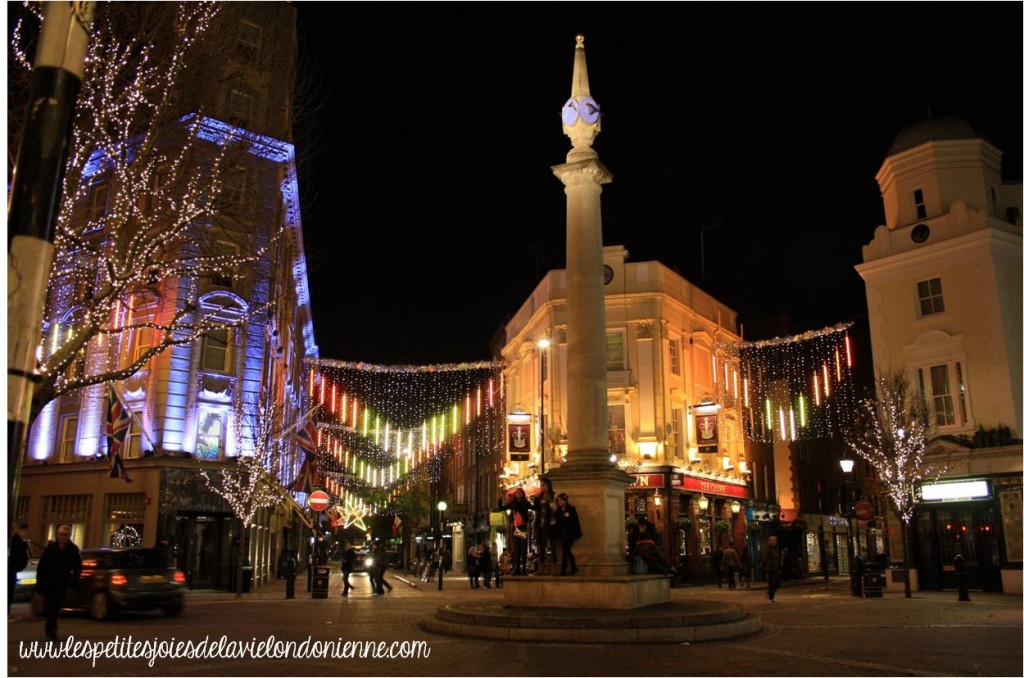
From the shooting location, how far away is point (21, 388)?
470 centimetres

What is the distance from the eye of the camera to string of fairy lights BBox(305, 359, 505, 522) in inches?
1667

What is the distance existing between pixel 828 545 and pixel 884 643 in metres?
44.4

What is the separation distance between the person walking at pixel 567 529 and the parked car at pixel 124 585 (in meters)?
8.62

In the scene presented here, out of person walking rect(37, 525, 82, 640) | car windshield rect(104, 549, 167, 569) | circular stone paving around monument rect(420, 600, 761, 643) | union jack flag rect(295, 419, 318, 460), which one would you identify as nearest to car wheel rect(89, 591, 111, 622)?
car windshield rect(104, 549, 167, 569)

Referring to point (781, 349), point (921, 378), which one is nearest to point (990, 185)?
point (921, 378)

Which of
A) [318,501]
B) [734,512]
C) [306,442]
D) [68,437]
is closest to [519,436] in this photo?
[306,442]

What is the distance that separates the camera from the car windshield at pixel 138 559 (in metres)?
17.2

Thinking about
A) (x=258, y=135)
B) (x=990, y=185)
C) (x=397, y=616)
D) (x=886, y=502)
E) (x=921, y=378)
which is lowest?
(x=397, y=616)

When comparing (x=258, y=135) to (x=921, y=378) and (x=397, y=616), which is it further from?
(x=921, y=378)

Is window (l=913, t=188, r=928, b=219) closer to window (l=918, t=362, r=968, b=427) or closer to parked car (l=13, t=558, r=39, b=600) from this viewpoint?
window (l=918, t=362, r=968, b=427)

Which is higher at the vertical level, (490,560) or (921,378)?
(921,378)

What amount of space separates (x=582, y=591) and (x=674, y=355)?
2525 centimetres

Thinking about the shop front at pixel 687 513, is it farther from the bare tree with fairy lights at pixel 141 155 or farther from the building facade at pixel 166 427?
the bare tree with fairy lights at pixel 141 155

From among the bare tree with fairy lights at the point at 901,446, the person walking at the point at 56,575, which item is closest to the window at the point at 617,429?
the bare tree with fairy lights at the point at 901,446
